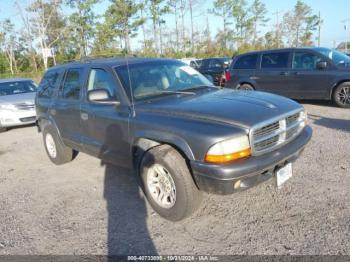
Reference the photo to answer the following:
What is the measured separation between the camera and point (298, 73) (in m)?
9.01

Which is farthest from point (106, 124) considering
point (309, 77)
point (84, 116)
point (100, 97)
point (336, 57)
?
point (336, 57)

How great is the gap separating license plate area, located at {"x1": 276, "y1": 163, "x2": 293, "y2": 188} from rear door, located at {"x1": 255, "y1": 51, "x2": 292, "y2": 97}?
6471mm

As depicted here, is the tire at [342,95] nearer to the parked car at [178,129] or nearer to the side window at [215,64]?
the parked car at [178,129]

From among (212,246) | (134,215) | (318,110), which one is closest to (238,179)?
(212,246)

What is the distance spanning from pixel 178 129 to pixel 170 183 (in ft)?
2.11

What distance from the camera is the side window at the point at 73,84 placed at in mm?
4633

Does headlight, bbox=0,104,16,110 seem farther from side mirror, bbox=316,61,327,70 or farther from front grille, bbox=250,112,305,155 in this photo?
side mirror, bbox=316,61,327,70

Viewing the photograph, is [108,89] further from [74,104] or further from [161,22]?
[161,22]

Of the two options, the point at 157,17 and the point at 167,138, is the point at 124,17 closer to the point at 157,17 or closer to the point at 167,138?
the point at 157,17

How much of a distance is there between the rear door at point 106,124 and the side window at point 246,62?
22.5ft

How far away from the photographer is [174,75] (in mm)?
4352

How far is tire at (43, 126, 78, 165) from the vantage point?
18.0 ft

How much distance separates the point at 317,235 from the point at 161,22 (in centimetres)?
4303

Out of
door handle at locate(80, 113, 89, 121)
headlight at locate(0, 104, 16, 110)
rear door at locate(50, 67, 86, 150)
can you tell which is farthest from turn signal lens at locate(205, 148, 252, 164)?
headlight at locate(0, 104, 16, 110)
